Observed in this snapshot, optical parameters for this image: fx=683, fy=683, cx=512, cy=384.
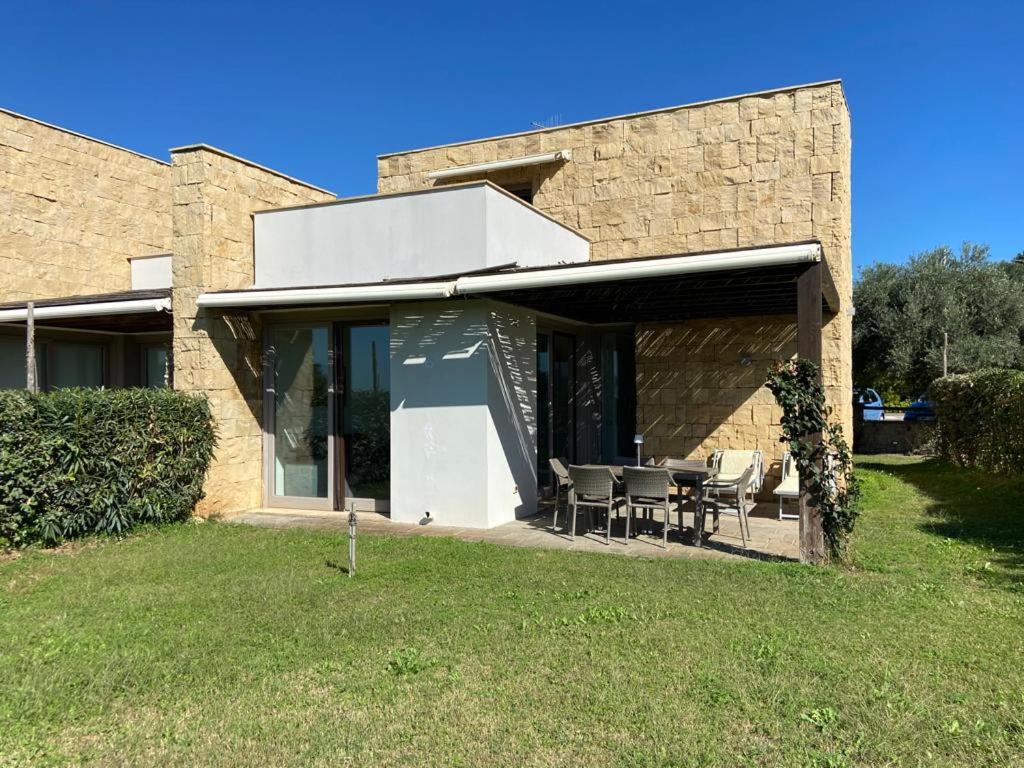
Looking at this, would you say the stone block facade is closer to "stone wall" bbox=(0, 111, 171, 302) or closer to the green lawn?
the green lawn

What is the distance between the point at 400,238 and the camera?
367 inches

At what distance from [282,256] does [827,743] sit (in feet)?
29.9

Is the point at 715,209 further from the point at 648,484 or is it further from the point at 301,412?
the point at 301,412

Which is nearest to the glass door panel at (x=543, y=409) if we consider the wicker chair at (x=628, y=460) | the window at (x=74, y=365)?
the wicker chair at (x=628, y=460)

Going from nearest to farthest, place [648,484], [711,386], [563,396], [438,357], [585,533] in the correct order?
1. [648,484]
2. [585,533]
3. [438,357]
4. [711,386]
5. [563,396]

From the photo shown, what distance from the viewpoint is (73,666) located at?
14.2 ft

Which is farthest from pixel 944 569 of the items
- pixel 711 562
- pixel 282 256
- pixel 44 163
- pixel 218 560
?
pixel 44 163

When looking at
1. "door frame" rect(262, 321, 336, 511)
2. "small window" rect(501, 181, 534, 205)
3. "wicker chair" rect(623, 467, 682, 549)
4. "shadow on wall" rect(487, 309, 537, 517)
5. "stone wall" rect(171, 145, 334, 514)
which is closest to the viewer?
"wicker chair" rect(623, 467, 682, 549)

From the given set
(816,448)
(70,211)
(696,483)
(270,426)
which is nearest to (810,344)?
(816,448)

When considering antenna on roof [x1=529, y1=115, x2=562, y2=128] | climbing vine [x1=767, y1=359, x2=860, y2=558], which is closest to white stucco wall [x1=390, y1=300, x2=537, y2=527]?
climbing vine [x1=767, y1=359, x2=860, y2=558]

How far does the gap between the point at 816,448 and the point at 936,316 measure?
16.4 m

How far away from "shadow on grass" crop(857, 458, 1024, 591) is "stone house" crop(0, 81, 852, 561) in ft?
6.79

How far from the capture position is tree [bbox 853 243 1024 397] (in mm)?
19344

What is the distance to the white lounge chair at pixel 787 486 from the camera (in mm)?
9391
